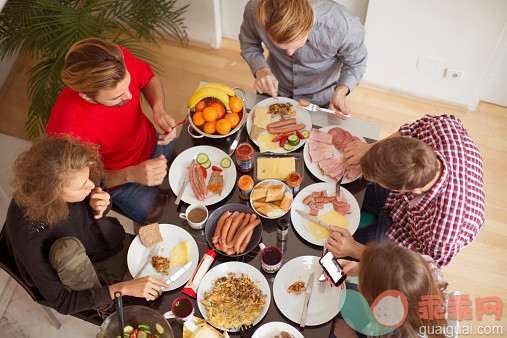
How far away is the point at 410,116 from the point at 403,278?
9.01 ft

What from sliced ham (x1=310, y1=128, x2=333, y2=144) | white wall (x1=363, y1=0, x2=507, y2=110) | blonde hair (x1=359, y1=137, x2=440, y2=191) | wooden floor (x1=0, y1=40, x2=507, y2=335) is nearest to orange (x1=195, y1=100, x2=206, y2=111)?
sliced ham (x1=310, y1=128, x2=333, y2=144)

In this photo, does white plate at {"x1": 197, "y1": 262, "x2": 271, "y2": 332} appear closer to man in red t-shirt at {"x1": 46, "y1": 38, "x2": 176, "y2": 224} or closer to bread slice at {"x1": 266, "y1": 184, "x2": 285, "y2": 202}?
bread slice at {"x1": 266, "y1": 184, "x2": 285, "y2": 202}

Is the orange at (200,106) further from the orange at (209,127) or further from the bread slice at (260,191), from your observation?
the bread slice at (260,191)

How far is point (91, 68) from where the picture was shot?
2000 mm

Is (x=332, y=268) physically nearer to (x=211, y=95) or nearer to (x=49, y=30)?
(x=211, y=95)

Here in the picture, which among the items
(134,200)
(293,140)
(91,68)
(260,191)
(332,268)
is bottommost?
(134,200)

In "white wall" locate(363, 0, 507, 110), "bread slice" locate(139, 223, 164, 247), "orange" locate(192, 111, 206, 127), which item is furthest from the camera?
"white wall" locate(363, 0, 507, 110)

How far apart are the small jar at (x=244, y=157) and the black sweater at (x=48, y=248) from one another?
0.85 metres

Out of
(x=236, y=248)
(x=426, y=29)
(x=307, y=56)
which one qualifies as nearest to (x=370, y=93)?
(x=426, y=29)

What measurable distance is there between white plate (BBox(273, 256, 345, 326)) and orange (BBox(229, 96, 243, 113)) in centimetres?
98

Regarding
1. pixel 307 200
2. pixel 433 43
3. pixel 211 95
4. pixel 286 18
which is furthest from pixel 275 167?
pixel 433 43

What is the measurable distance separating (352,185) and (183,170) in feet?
3.23

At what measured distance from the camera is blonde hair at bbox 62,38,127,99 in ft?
6.56

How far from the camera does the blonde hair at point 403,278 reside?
1605 millimetres
